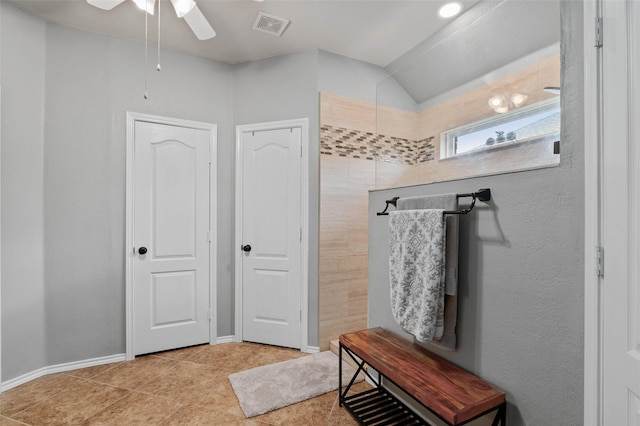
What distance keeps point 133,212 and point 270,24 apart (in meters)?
1.99

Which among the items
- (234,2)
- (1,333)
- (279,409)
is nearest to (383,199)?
(279,409)

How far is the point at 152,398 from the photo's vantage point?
2008mm

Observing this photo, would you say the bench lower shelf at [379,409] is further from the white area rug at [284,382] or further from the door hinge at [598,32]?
the door hinge at [598,32]

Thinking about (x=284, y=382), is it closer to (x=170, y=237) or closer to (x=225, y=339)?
(x=225, y=339)

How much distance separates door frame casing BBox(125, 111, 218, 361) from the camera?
2.58 meters

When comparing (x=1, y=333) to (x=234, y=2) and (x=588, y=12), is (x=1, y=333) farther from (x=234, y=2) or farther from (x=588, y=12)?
(x=588, y=12)

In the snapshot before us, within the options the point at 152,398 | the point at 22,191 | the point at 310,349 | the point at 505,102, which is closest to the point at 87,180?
the point at 22,191

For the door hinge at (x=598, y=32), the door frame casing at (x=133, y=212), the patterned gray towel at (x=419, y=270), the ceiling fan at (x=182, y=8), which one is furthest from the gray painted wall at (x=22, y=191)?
the door hinge at (x=598, y=32)

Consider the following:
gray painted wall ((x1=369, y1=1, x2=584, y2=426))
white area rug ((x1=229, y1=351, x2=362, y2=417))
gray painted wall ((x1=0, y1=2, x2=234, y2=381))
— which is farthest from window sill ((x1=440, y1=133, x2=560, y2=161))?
gray painted wall ((x1=0, y1=2, x2=234, y2=381))

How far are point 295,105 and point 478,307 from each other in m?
2.28

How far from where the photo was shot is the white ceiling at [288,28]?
2186 mm

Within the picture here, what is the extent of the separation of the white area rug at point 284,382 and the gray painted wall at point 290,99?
331mm

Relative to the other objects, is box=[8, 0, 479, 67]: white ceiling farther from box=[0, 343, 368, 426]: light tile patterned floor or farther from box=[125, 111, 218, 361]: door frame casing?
box=[0, 343, 368, 426]: light tile patterned floor

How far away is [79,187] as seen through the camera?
2.45 meters
